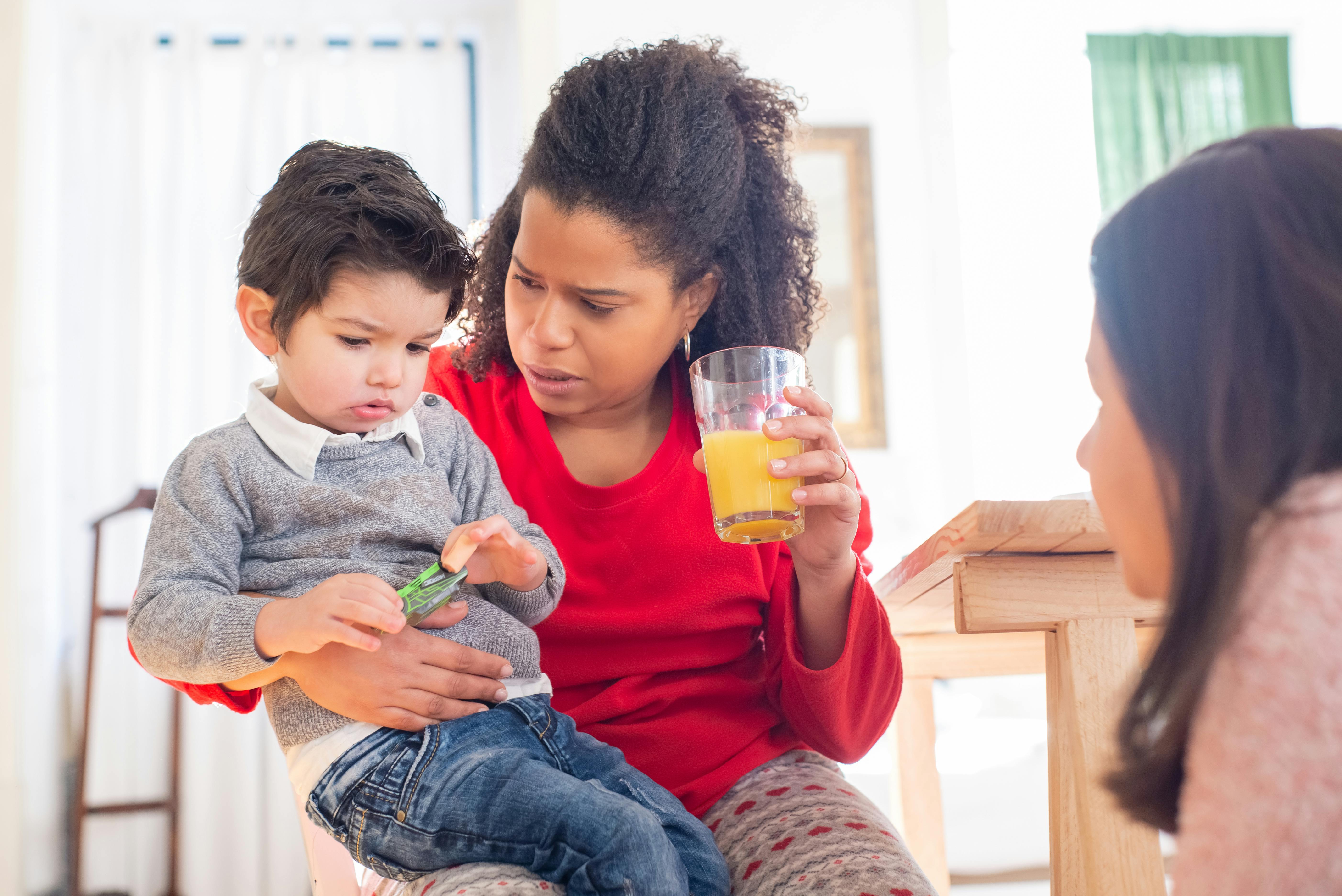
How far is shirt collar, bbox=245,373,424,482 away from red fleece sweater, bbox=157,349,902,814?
1.03 ft

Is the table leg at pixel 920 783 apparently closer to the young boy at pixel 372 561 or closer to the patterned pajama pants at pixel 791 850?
the patterned pajama pants at pixel 791 850

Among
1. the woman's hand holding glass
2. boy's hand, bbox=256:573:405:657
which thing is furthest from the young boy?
the woman's hand holding glass

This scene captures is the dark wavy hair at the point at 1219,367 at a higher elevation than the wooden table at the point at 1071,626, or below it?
higher

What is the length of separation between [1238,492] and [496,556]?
727 mm

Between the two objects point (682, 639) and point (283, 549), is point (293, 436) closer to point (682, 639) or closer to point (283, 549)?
point (283, 549)

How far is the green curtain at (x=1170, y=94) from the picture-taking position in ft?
13.6

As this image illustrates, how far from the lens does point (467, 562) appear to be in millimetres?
1133

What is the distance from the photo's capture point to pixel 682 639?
1.39 metres

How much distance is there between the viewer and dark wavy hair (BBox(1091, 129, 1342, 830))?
600mm

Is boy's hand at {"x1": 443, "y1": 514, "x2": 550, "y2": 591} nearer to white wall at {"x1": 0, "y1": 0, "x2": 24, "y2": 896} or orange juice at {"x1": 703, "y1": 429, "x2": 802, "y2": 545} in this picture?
orange juice at {"x1": 703, "y1": 429, "x2": 802, "y2": 545}

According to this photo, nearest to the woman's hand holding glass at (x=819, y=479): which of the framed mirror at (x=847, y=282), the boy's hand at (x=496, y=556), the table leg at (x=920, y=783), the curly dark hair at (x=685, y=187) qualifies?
the boy's hand at (x=496, y=556)

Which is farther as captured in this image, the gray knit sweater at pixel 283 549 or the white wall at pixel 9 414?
the white wall at pixel 9 414

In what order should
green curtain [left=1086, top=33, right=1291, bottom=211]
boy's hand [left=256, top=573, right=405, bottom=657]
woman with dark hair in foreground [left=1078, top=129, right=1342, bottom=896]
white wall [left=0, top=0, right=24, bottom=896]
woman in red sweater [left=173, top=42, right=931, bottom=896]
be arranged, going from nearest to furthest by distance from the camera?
woman with dark hair in foreground [left=1078, top=129, right=1342, bottom=896], boy's hand [left=256, top=573, right=405, bottom=657], woman in red sweater [left=173, top=42, right=931, bottom=896], white wall [left=0, top=0, right=24, bottom=896], green curtain [left=1086, top=33, right=1291, bottom=211]

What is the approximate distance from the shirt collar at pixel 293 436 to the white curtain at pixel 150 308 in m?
2.57
